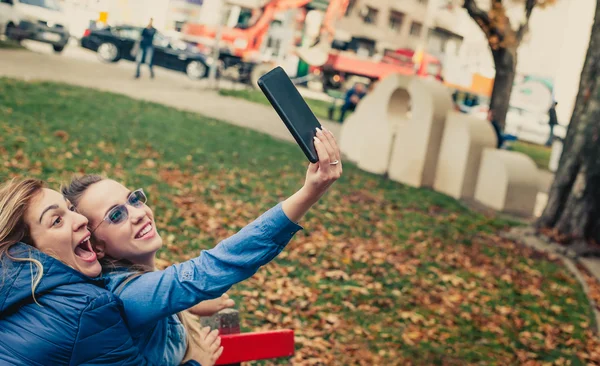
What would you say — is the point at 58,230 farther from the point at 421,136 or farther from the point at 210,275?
the point at 421,136

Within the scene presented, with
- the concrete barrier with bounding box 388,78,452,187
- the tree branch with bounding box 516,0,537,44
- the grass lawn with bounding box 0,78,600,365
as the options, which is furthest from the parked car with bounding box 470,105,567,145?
the grass lawn with bounding box 0,78,600,365

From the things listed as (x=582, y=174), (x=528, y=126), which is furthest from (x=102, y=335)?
(x=528, y=126)

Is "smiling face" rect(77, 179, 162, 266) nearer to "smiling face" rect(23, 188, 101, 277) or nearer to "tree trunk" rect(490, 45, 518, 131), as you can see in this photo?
"smiling face" rect(23, 188, 101, 277)

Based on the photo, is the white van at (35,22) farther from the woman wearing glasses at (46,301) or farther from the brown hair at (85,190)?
the woman wearing glasses at (46,301)

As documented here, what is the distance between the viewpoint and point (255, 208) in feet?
28.9

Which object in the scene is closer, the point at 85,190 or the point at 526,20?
the point at 85,190

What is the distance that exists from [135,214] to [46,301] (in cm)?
44

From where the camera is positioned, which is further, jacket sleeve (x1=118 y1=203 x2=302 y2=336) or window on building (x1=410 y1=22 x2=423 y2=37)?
window on building (x1=410 y1=22 x2=423 y2=37)

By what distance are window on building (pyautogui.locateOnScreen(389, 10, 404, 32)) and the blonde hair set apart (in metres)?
56.6

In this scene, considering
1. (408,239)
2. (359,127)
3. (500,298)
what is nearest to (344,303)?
(500,298)

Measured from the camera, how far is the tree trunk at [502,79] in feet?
58.1

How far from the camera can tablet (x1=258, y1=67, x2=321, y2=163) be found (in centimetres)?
203

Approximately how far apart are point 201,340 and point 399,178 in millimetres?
10328

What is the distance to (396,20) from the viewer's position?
189ft
